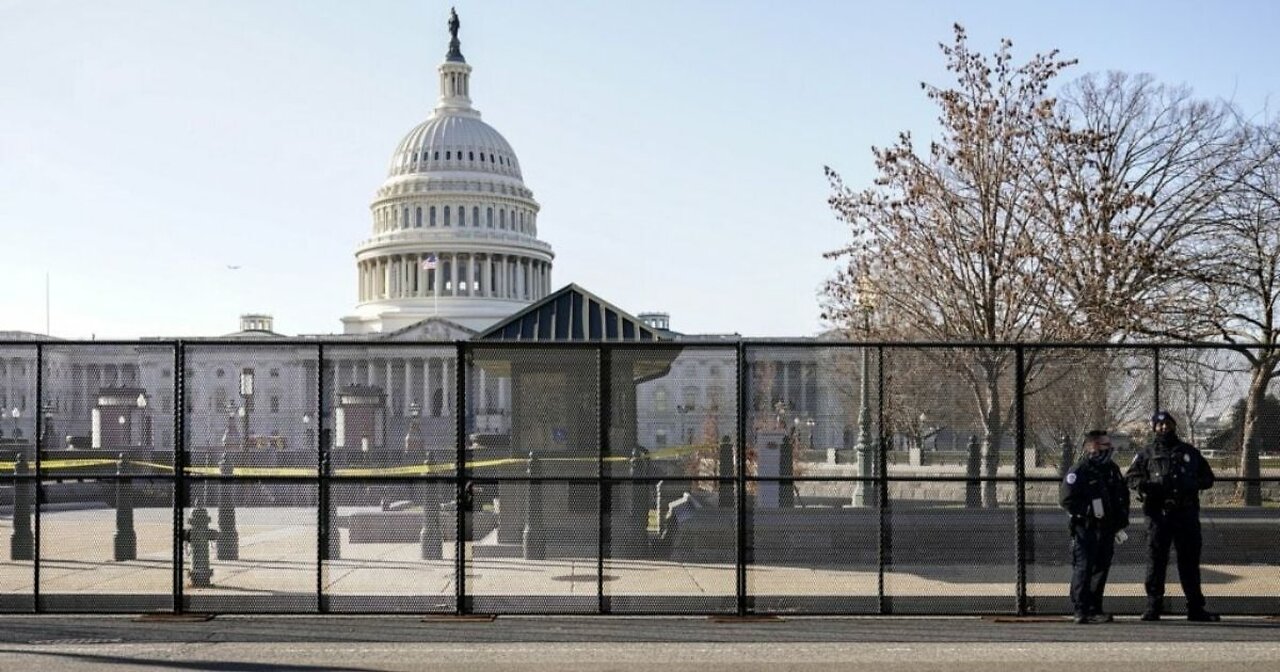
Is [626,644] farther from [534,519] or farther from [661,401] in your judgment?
[661,401]

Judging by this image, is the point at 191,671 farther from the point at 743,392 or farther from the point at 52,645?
the point at 743,392

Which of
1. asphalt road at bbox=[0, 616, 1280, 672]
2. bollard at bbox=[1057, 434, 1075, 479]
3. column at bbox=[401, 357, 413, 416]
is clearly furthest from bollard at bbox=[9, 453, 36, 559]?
bollard at bbox=[1057, 434, 1075, 479]

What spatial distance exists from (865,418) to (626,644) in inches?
Answer: 266

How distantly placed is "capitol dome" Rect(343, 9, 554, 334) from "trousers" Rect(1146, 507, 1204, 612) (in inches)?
4950

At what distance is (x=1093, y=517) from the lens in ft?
44.0

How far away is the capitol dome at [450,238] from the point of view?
142000mm

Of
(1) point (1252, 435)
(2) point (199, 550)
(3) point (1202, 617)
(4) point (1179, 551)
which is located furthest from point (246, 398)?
(1) point (1252, 435)

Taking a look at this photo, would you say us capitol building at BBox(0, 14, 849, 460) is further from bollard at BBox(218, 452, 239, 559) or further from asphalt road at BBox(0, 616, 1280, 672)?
asphalt road at BBox(0, 616, 1280, 672)

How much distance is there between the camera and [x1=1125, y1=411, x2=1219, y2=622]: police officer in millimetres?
13539

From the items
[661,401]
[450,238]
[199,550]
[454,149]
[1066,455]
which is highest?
[454,149]

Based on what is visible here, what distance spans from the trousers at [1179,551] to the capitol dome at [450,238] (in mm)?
125731

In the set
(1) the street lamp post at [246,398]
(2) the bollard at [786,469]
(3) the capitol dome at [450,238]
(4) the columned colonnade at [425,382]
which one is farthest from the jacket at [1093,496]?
(3) the capitol dome at [450,238]

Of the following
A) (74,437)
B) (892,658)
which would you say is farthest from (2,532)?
(892,658)

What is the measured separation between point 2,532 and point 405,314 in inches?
4610
